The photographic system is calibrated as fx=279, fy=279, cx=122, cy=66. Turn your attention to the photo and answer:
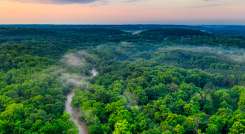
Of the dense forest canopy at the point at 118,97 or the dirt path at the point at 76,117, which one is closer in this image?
the dense forest canopy at the point at 118,97

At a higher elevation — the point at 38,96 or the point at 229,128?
the point at 38,96

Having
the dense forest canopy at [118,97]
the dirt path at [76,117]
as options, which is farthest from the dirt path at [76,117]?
the dense forest canopy at [118,97]

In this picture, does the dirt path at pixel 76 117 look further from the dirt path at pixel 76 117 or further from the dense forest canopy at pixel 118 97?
the dense forest canopy at pixel 118 97

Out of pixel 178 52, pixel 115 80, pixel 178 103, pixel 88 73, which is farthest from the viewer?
pixel 178 52

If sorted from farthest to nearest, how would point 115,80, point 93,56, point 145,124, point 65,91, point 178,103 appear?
point 93,56
point 115,80
point 65,91
point 178,103
point 145,124

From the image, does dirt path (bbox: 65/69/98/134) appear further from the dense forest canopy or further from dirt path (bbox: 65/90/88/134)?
the dense forest canopy

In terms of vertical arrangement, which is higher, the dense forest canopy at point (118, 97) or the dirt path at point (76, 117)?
the dense forest canopy at point (118, 97)

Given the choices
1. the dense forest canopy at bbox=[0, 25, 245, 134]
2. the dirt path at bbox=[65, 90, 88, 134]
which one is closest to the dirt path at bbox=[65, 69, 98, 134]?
the dirt path at bbox=[65, 90, 88, 134]

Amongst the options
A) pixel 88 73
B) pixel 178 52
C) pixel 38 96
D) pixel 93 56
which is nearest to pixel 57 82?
pixel 38 96

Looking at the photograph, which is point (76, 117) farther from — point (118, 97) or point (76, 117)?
point (118, 97)

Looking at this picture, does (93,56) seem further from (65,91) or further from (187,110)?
(187,110)

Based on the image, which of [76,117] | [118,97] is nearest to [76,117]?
[76,117]
